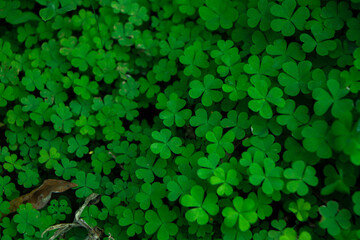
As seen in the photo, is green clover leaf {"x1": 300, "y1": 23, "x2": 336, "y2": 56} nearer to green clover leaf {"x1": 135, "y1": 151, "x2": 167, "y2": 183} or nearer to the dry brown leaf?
green clover leaf {"x1": 135, "y1": 151, "x2": 167, "y2": 183}

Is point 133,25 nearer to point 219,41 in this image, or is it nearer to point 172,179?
point 219,41

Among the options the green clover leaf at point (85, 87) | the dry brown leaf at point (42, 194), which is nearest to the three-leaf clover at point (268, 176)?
the dry brown leaf at point (42, 194)

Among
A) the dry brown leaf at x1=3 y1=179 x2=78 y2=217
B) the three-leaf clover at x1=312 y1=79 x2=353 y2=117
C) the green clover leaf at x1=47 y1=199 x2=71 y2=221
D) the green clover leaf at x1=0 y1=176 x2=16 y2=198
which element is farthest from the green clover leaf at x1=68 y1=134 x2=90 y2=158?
the three-leaf clover at x1=312 y1=79 x2=353 y2=117

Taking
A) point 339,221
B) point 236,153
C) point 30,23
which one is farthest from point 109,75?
point 339,221

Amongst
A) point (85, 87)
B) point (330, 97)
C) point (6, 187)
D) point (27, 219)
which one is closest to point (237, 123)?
point (330, 97)

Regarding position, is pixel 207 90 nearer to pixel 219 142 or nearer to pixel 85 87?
pixel 219 142

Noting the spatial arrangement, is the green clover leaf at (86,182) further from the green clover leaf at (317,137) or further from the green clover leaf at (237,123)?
the green clover leaf at (317,137)
